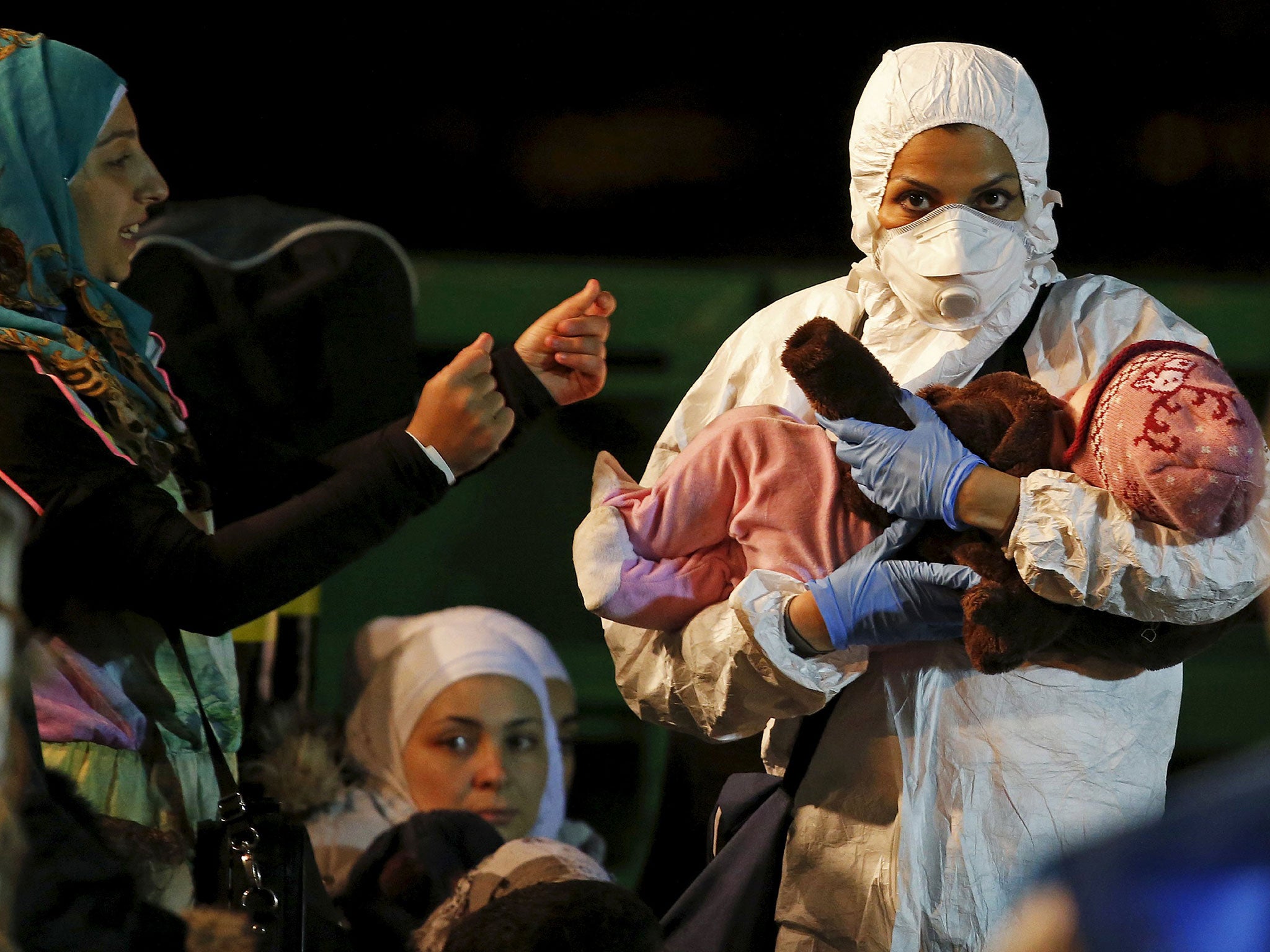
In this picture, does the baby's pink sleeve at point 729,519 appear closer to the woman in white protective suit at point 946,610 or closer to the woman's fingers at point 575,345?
the woman in white protective suit at point 946,610

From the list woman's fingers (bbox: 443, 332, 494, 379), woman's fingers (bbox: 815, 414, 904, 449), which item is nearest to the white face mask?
woman's fingers (bbox: 815, 414, 904, 449)

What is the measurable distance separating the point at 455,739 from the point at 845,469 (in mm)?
1693

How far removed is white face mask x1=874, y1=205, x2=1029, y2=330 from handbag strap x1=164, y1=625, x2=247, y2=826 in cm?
103

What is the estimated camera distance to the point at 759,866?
5.82 ft

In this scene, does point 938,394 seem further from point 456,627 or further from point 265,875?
point 456,627

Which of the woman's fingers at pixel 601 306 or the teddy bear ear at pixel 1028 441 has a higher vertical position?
the teddy bear ear at pixel 1028 441

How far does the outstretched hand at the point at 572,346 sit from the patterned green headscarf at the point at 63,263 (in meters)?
0.50

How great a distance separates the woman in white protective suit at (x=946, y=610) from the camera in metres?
1.55

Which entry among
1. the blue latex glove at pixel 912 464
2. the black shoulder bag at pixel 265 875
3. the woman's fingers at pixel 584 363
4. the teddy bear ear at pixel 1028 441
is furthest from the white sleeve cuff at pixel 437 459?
the teddy bear ear at pixel 1028 441

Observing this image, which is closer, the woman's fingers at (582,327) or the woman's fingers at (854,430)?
the woman's fingers at (854,430)

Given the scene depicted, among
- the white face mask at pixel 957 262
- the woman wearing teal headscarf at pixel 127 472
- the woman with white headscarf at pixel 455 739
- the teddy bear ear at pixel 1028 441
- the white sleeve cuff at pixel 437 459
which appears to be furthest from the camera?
the woman with white headscarf at pixel 455 739

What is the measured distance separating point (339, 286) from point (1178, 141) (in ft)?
5.71

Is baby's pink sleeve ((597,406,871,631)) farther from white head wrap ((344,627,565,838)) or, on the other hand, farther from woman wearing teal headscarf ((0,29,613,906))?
white head wrap ((344,627,565,838))

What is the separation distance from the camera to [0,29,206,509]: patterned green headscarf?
6.21 ft
